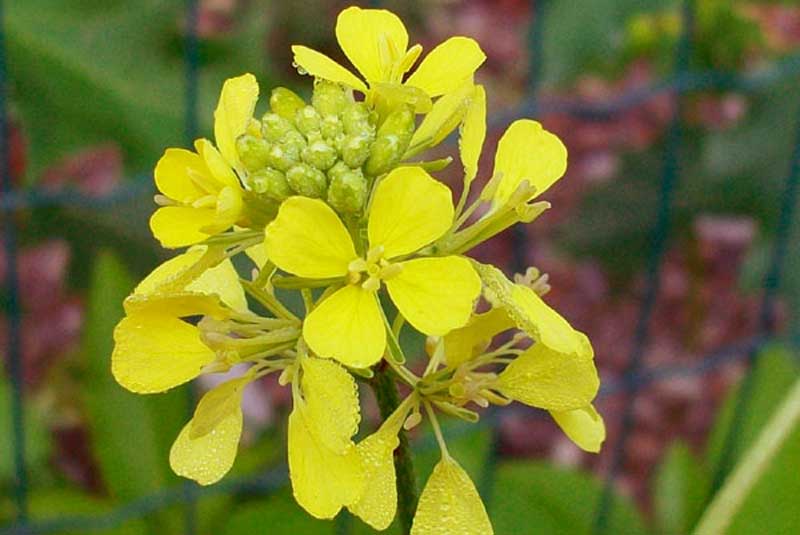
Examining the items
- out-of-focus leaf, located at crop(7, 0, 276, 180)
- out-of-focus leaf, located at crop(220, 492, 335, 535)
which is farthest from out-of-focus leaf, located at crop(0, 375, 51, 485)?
out-of-focus leaf, located at crop(7, 0, 276, 180)

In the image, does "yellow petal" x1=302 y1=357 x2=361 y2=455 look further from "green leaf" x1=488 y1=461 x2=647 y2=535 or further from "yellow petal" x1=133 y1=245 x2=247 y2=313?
"green leaf" x1=488 y1=461 x2=647 y2=535

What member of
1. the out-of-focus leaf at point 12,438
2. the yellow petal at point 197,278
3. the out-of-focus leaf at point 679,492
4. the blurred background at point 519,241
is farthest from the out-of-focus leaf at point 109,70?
the yellow petal at point 197,278

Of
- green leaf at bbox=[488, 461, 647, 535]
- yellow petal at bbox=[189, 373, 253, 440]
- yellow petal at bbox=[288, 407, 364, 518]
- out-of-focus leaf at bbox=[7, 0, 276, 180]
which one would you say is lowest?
green leaf at bbox=[488, 461, 647, 535]

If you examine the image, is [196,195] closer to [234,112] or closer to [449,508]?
[234,112]

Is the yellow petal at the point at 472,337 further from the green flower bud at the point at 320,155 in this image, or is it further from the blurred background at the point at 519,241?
the blurred background at the point at 519,241

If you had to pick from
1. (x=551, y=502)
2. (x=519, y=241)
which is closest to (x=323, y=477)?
(x=519, y=241)

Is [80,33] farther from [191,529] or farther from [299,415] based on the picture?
[299,415]

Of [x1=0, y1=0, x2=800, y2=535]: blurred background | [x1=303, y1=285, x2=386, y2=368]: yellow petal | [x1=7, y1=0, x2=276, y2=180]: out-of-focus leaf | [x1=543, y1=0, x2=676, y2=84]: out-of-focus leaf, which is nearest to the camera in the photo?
[x1=303, y1=285, x2=386, y2=368]: yellow petal
